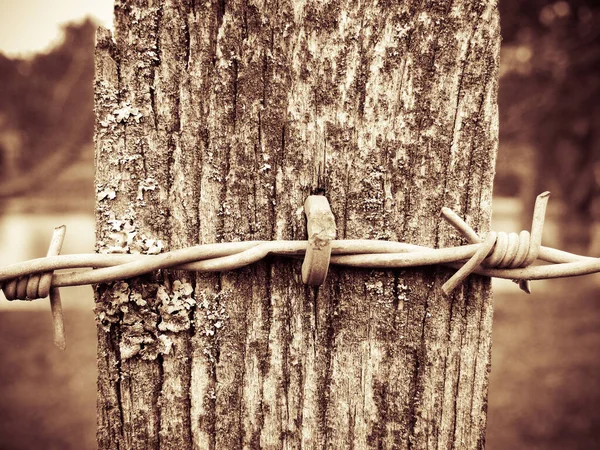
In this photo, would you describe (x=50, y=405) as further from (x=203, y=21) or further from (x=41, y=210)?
(x=41, y=210)

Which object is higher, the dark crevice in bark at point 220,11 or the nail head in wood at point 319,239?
the dark crevice in bark at point 220,11

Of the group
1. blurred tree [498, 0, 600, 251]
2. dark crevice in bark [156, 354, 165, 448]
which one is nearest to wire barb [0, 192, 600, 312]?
dark crevice in bark [156, 354, 165, 448]

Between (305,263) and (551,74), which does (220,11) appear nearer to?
(305,263)

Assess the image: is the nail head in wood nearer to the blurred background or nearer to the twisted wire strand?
the twisted wire strand

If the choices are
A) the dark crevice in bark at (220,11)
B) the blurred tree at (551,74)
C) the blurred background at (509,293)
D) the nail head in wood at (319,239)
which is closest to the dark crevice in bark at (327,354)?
the nail head in wood at (319,239)

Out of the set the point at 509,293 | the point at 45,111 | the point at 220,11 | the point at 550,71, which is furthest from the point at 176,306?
the point at 509,293

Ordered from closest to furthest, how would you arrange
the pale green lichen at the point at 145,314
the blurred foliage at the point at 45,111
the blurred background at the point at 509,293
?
the pale green lichen at the point at 145,314
the blurred background at the point at 509,293
the blurred foliage at the point at 45,111

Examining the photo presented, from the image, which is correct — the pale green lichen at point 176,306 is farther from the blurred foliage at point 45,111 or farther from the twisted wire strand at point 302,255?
the blurred foliage at point 45,111
